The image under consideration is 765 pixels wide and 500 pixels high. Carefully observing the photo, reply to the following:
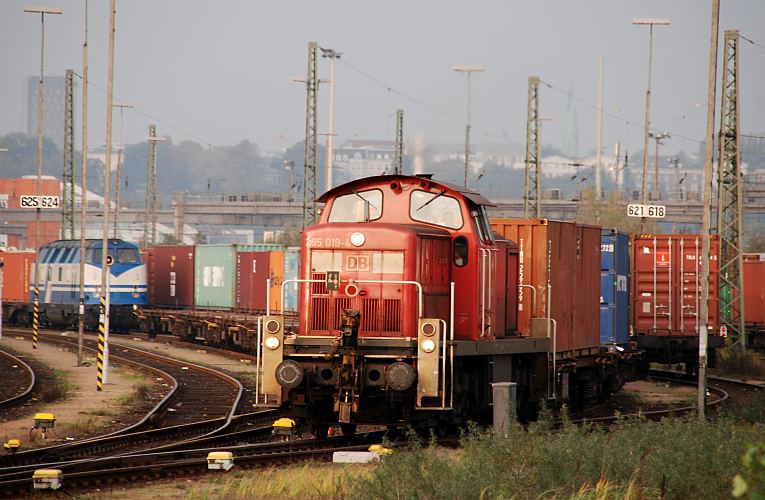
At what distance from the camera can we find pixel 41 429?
59.8 ft

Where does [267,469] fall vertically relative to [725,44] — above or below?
below

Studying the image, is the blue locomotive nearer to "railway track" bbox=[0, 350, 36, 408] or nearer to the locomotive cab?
"railway track" bbox=[0, 350, 36, 408]

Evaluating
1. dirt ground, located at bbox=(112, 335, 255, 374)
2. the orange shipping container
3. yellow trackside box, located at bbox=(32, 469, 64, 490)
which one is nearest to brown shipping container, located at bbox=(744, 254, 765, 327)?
the orange shipping container

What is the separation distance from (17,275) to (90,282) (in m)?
11.9

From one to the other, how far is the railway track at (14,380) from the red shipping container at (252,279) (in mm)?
8848

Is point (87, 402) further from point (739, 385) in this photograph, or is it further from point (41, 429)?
point (739, 385)

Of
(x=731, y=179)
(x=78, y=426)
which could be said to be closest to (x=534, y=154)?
(x=731, y=179)

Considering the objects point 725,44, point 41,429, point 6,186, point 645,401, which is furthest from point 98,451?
point 6,186

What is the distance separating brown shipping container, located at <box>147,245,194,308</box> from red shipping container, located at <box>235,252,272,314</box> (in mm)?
5519

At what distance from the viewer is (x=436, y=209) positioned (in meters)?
16.3

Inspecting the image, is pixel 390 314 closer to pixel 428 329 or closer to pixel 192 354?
pixel 428 329

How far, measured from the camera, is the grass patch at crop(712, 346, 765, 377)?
36219 mm

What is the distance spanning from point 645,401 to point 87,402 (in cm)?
1269

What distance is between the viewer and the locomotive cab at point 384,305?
49.3ft
